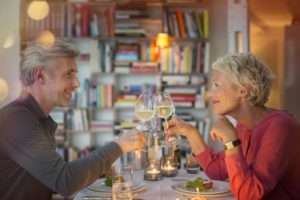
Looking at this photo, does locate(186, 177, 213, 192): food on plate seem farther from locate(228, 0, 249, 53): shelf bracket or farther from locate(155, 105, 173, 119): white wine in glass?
locate(228, 0, 249, 53): shelf bracket

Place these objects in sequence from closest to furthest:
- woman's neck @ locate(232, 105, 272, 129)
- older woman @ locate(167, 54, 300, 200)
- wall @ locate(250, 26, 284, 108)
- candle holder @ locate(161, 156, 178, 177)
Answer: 1. older woman @ locate(167, 54, 300, 200)
2. woman's neck @ locate(232, 105, 272, 129)
3. candle holder @ locate(161, 156, 178, 177)
4. wall @ locate(250, 26, 284, 108)

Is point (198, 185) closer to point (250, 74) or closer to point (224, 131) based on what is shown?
point (224, 131)

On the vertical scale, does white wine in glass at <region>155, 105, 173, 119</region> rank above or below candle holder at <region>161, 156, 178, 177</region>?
above

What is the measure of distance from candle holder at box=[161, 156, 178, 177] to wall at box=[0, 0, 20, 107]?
8.73 feet

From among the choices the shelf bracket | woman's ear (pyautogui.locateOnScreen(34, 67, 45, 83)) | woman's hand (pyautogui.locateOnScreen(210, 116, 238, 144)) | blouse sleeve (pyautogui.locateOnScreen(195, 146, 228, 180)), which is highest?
the shelf bracket

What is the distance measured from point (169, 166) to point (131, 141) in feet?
1.98

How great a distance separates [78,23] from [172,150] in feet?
10.4

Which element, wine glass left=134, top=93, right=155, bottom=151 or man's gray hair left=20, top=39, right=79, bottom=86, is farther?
wine glass left=134, top=93, right=155, bottom=151

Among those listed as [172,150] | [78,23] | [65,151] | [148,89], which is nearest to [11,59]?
[78,23]

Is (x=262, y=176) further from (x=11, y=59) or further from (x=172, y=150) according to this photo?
(x=11, y=59)

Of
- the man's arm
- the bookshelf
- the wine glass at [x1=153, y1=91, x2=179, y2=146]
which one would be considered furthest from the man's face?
the bookshelf

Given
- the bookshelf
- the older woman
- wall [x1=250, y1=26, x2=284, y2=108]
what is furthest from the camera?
wall [x1=250, y1=26, x2=284, y2=108]

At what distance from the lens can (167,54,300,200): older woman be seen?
1478 millimetres

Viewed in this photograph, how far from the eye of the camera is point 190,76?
5012 millimetres
